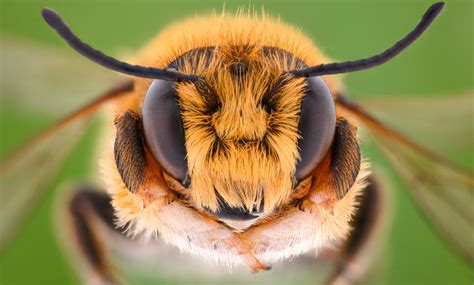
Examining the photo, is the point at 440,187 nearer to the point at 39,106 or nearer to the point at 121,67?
the point at 121,67

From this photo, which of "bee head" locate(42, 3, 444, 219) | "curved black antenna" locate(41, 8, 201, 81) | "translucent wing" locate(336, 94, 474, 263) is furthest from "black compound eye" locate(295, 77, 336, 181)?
"translucent wing" locate(336, 94, 474, 263)

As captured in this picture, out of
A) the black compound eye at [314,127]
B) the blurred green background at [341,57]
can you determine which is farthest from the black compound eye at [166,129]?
the blurred green background at [341,57]

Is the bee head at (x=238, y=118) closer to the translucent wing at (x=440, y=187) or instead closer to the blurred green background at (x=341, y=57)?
the translucent wing at (x=440, y=187)

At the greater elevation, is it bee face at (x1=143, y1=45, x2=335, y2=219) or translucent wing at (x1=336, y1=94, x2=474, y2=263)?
bee face at (x1=143, y1=45, x2=335, y2=219)

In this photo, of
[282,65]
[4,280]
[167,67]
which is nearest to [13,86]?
[4,280]

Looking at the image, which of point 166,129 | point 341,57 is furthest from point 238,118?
point 341,57

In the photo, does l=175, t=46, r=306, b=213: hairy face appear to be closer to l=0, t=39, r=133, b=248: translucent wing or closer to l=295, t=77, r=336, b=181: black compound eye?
l=295, t=77, r=336, b=181: black compound eye
